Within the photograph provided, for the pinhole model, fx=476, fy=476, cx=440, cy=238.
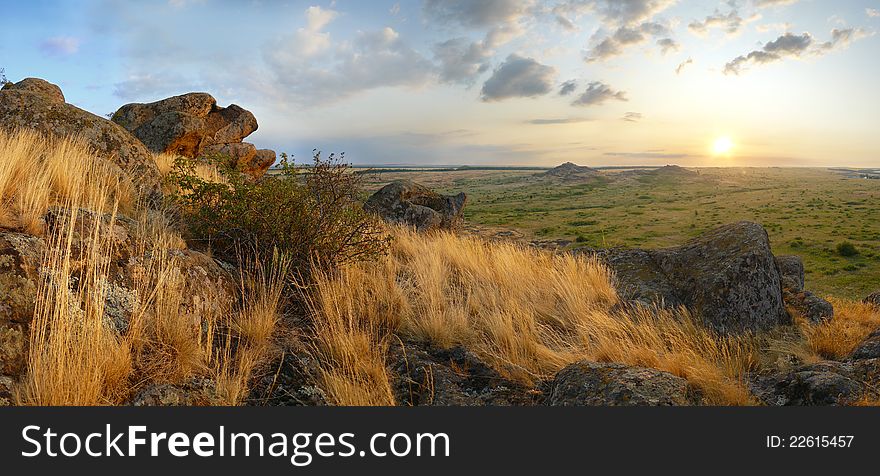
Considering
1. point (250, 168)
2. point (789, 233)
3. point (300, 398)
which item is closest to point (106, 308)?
point (300, 398)

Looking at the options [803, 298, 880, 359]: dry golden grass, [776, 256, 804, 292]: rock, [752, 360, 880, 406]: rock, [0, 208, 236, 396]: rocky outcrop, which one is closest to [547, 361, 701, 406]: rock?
[752, 360, 880, 406]: rock

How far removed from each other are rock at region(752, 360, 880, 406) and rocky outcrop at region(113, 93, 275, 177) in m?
15.4

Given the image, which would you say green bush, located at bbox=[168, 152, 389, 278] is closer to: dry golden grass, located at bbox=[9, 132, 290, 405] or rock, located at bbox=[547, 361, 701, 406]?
dry golden grass, located at bbox=[9, 132, 290, 405]

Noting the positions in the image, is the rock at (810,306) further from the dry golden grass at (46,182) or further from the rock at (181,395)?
the dry golden grass at (46,182)

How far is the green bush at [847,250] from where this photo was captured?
26375 millimetres

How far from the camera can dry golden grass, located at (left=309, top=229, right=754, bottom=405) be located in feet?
11.9

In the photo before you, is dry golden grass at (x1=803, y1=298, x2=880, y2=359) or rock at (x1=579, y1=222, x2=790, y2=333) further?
rock at (x1=579, y1=222, x2=790, y2=333)

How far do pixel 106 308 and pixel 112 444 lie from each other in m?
1.26

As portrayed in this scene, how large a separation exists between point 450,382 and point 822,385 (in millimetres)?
2623

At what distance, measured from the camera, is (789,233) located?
120 feet

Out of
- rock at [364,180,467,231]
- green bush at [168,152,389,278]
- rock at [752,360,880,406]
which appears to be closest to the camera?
rock at [752,360,880,406]

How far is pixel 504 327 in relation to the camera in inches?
179

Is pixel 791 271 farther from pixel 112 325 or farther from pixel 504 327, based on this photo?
pixel 112 325

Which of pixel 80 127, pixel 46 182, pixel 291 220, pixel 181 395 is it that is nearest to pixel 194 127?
pixel 80 127
